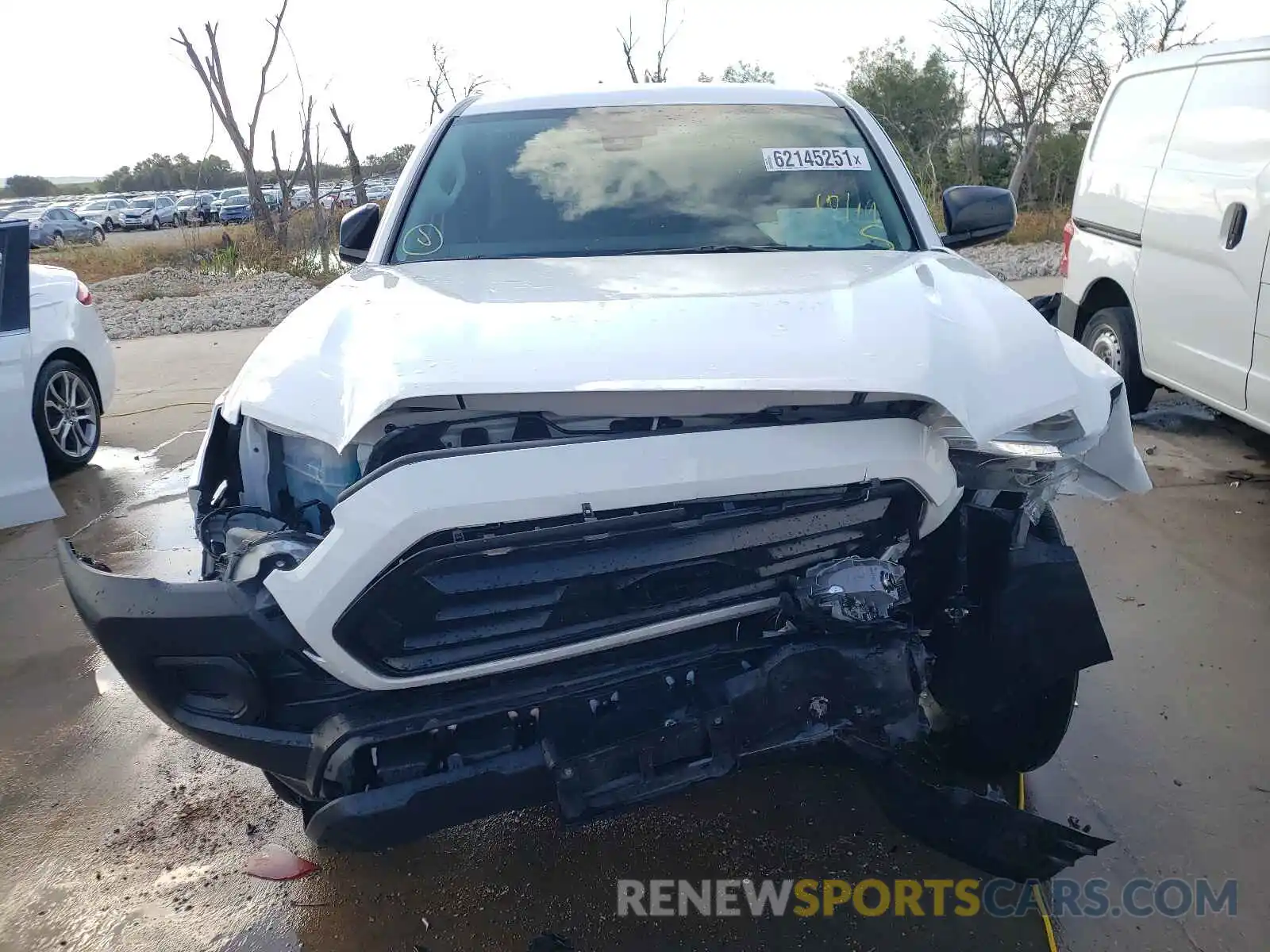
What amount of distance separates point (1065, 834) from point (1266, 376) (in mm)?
3121

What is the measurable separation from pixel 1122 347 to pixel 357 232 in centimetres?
428

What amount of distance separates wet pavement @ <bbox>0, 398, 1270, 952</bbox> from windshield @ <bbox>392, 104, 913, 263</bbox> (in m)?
1.68

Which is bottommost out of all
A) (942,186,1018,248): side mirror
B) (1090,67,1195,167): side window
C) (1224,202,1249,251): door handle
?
(1224,202,1249,251): door handle

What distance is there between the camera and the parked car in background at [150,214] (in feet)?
119

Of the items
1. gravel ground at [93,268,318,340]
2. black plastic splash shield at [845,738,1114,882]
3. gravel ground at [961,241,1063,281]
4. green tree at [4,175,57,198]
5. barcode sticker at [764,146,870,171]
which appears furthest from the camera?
green tree at [4,175,57,198]

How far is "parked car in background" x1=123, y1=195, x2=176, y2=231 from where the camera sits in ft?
119

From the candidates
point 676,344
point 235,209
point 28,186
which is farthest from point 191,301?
point 28,186

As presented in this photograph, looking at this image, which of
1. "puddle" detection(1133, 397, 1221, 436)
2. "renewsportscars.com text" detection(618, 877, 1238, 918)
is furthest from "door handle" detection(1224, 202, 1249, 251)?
"renewsportscars.com text" detection(618, 877, 1238, 918)

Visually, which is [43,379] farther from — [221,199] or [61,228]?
[221,199]

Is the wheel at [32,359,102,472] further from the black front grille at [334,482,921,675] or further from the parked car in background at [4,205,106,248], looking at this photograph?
the parked car in background at [4,205,106,248]

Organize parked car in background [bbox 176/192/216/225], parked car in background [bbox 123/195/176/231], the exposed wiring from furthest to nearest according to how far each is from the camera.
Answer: parked car in background [bbox 123/195/176/231] → parked car in background [bbox 176/192/216/225] → the exposed wiring

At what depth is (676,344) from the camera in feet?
6.20

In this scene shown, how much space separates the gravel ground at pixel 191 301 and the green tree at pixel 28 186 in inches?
2211

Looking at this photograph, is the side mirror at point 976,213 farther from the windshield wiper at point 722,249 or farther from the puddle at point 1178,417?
the puddle at point 1178,417
